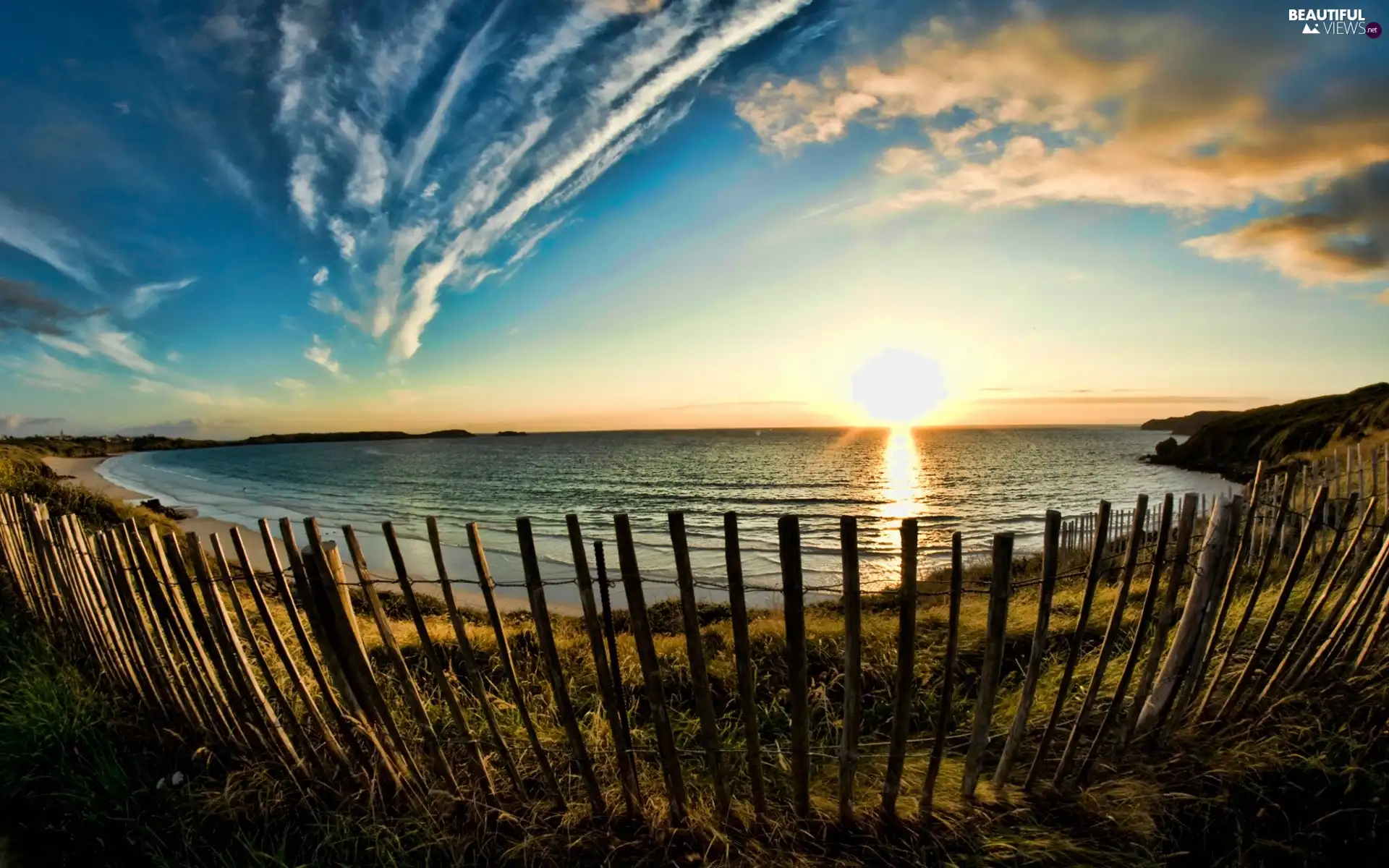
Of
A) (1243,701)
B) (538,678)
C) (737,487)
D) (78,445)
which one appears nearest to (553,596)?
(538,678)

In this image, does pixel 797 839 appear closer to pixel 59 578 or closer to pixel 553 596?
pixel 59 578

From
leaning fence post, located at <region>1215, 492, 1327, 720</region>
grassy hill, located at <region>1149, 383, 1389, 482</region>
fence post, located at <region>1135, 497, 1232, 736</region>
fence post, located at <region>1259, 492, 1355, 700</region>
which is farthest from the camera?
grassy hill, located at <region>1149, 383, 1389, 482</region>

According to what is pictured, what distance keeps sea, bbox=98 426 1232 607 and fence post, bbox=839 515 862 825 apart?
49 centimetres

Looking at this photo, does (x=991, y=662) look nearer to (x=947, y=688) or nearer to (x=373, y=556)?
(x=947, y=688)

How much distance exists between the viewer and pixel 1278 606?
369 centimetres

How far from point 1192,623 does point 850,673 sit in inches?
90.7

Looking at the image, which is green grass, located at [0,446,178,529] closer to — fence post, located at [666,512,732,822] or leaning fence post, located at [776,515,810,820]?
fence post, located at [666,512,732,822]

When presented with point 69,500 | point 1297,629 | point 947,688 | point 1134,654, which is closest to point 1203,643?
point 1134,654

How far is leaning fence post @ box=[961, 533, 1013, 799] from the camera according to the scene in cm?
294

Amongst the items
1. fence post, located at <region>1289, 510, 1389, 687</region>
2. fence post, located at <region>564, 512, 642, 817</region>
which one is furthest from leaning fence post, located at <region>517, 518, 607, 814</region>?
fence post, located at <region>1289, 510, 1389, 687</region>

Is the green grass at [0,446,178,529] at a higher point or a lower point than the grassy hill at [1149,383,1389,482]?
higher

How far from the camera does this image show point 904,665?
9.89 feet

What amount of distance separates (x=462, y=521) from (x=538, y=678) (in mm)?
24057

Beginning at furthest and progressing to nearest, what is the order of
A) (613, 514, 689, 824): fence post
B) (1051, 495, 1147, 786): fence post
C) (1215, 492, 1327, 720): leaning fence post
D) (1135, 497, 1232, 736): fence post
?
(1215, 492, 1327, 720): leaning fence post < (1135, 497, 1232, 736): fence post < (1051, 495, 1147, 786): fence post < (613, 514, 689, 824): fence post
